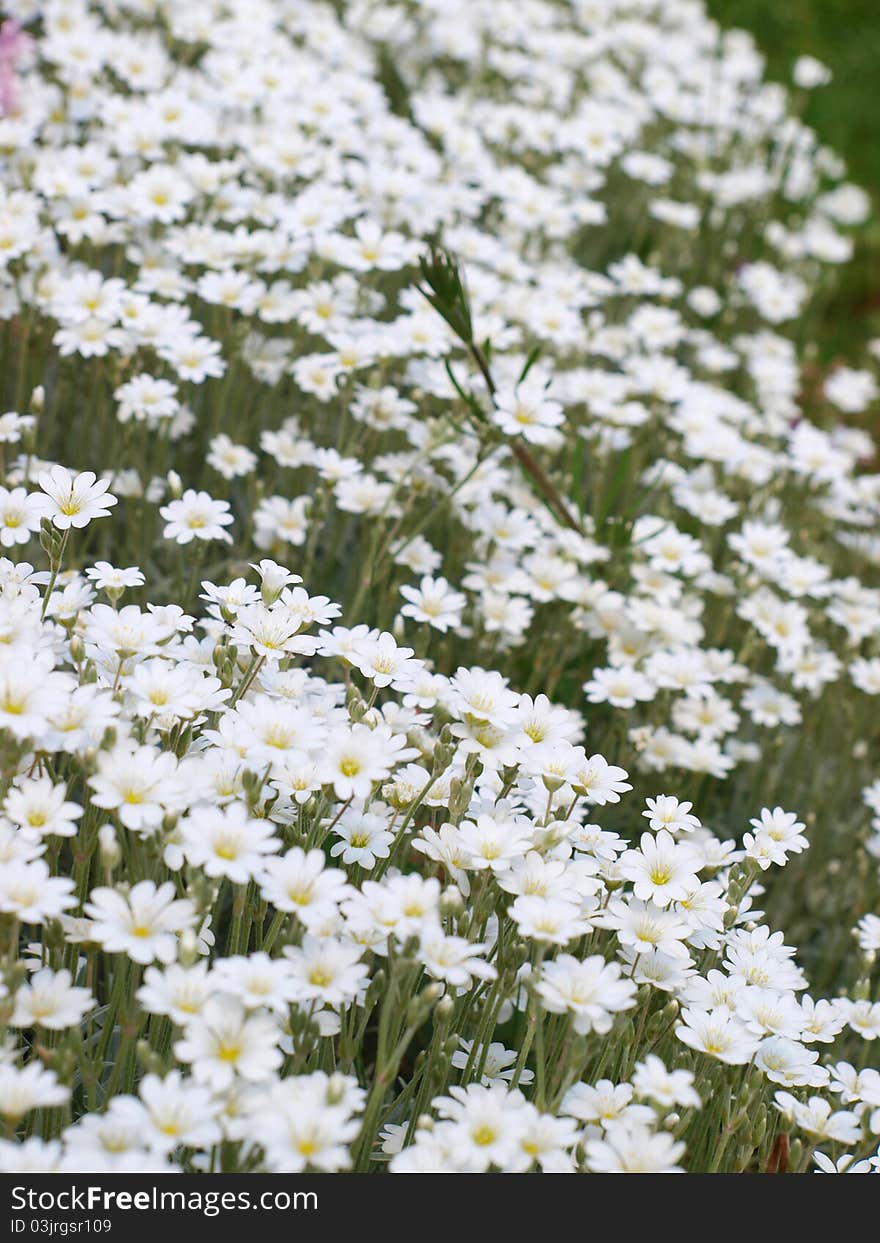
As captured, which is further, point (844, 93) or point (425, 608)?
point (844, 93)

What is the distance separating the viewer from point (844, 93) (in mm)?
8492

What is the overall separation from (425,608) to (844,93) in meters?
6.83

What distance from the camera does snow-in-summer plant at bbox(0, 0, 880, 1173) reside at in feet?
6.75

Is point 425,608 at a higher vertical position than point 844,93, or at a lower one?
lower

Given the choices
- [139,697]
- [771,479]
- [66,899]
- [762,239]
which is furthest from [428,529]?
[762,239]

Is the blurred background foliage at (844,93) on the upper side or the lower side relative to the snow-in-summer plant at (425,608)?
upper

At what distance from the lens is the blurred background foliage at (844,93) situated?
7586 millimetres

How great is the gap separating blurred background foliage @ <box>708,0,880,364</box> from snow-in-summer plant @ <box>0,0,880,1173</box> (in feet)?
2.18

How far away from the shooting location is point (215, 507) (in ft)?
9.95

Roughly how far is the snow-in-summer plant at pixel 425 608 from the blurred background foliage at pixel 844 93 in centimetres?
66

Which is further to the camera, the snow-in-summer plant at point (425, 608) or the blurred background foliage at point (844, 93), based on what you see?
the blurred background foliage at point (844, 93)

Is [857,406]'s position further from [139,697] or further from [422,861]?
[139,697]

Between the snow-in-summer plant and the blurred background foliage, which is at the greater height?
the blurred background foliage

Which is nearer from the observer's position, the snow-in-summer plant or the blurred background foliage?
the snow-in-summer plant
